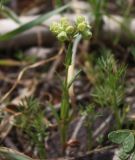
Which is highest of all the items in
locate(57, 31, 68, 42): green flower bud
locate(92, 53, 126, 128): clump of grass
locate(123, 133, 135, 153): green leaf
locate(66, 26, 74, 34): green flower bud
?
locate(66, 26, 74, 34): green flower bud

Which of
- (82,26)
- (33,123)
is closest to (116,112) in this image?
(33,123)

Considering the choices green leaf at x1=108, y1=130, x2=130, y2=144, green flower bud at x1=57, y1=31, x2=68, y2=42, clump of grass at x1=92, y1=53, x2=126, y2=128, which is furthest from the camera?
clump of grass at x1=92, y1=53, x2=126, y2=128

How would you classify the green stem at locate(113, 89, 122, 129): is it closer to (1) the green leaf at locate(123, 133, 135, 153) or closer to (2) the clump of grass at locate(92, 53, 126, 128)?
(2) the clump of grass at locate(92, 53, 126, 128)

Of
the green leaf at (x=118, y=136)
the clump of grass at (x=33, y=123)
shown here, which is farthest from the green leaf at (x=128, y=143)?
the clump of grass at (x=33, y=123)

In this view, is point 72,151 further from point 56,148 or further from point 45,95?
point 45,95

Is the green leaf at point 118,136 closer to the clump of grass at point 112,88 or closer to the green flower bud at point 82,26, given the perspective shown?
the clump of grass at point 112,88

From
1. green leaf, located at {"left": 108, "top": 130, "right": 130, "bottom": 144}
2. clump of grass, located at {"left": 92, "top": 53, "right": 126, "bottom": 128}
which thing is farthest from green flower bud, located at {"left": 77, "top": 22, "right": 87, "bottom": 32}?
green leaf, located at {"left": 108, "top": 130, "right": 130, "bottom": 144}

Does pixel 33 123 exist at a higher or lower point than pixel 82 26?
lower

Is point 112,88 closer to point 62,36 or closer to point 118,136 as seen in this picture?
point 118,136
